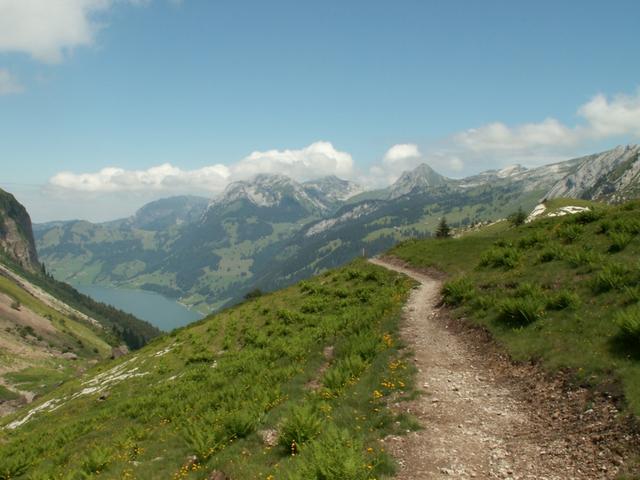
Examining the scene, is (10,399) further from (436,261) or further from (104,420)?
(436,261)

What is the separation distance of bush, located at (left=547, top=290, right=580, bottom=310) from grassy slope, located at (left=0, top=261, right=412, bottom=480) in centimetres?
774

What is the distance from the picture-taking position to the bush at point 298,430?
13.2m

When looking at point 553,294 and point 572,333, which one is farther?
point 553,294

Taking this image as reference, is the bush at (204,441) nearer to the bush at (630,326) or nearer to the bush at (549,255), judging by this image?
the bush at (630,326)

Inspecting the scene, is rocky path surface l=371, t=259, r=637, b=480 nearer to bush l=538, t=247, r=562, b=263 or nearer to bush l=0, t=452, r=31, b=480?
bush l=538, t=247, r=562, b=263

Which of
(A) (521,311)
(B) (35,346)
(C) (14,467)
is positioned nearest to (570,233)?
(A) (521,311)

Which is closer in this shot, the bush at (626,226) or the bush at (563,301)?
the bush at (563,301)

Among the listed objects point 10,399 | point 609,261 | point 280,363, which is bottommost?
point 10,399

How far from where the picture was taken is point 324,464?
10.4 meters

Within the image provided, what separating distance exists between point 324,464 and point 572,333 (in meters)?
12.0

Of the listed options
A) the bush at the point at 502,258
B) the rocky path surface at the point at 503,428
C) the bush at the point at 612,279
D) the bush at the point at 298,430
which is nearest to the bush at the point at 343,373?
the rocky path surface at the point at 503,428

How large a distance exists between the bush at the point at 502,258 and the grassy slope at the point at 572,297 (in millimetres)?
73

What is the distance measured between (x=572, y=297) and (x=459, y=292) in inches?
339

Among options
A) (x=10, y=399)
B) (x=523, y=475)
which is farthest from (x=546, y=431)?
(x=10, y=399)
